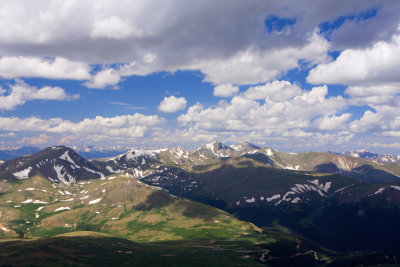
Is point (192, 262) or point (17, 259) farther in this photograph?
point (192, 262)

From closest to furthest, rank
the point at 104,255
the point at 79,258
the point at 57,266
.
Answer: the point at 57,266 → the point at 79,258 → the point at 104,255

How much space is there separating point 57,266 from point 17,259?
2259cm

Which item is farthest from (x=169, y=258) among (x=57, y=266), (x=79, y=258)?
(x=57, y=266)

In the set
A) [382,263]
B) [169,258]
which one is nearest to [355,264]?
[382,263]

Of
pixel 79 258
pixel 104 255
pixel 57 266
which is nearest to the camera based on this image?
pixel 57 266

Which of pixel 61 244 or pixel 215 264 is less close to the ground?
pixel 61 244

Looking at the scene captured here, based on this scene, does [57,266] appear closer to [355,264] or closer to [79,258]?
[79,258]

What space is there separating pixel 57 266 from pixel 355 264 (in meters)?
187

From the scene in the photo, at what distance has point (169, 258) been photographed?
194 meters

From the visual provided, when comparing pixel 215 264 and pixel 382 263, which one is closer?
pixel 215 264

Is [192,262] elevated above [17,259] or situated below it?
below

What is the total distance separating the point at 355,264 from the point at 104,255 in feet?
549

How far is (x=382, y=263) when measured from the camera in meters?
197

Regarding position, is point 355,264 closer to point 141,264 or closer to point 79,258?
point 141,264
